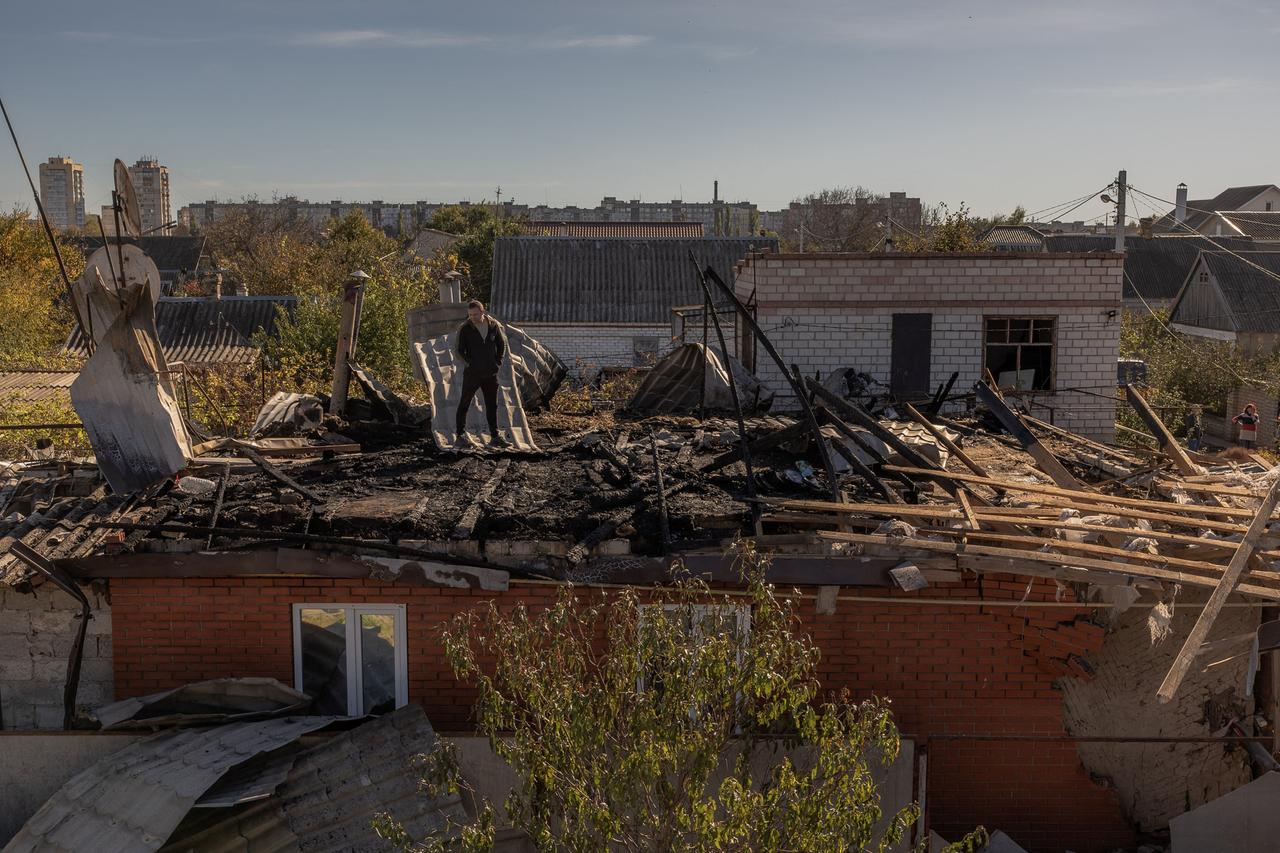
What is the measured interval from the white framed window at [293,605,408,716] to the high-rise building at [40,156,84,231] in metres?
118

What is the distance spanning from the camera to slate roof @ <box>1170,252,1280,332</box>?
43.8 m

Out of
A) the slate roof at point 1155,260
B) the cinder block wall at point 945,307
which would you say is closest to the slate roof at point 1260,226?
the slate roof at point 1155,260

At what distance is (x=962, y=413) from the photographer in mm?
15625

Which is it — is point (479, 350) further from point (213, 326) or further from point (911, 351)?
point (213, 326)

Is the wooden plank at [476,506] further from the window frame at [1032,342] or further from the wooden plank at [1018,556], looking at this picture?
the window frame at [1032,342]

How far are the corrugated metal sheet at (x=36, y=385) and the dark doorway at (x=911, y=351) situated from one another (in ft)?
40.3

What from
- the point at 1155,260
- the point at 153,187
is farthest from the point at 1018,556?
the point at 153,187

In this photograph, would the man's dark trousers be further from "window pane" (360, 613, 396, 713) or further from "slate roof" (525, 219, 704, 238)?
"slate roof" (525, 219, 704, 238)

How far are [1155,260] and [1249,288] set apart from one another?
14.5 meters

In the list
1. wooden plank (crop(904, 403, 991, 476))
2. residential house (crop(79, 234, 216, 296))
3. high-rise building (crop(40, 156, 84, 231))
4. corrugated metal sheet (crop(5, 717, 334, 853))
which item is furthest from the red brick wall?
high-rise building (crop(40, 156, 84, 231))

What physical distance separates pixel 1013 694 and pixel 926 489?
74.6 inches

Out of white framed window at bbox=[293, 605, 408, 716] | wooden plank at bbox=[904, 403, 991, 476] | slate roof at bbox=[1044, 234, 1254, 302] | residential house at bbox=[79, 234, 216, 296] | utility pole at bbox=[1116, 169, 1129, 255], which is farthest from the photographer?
residential house at bbox=[79, 234, 216, 296]

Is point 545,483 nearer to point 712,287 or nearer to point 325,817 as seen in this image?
point 325,817

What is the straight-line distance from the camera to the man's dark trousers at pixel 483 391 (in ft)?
38.2
